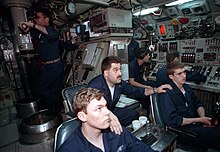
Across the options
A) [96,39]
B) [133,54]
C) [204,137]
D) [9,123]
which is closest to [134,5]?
[96,39]

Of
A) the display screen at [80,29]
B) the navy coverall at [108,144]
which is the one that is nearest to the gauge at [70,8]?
the display screen at [80,29]

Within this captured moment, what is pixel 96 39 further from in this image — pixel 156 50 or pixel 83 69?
pixel 156 50

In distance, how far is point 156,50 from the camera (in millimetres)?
4160

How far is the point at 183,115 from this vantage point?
6.06ft

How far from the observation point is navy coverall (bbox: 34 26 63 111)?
9.86 feet

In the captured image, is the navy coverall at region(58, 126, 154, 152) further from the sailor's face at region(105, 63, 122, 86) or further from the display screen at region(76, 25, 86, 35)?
the display screen at region(76, 25, 86, 35)

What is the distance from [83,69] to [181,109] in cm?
229

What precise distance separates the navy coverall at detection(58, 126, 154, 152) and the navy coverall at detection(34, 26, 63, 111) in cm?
229

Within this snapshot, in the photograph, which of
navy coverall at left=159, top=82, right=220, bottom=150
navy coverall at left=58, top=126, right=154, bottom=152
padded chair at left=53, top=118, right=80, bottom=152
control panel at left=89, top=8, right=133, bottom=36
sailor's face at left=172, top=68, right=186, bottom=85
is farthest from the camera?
control panel at left=89, top=8, right=133, bottom=36

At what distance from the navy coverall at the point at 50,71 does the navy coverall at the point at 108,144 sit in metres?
2.29

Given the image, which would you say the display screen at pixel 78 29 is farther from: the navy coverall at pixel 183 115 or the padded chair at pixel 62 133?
the padded chair at pixel 62 133

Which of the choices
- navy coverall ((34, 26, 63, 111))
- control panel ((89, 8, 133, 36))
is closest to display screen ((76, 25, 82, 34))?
control panel ((89, 8, 133, 36))

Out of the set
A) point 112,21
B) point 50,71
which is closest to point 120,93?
point 112,21

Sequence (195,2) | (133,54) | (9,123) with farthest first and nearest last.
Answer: (133,54) < (9,123) < (195,2)
